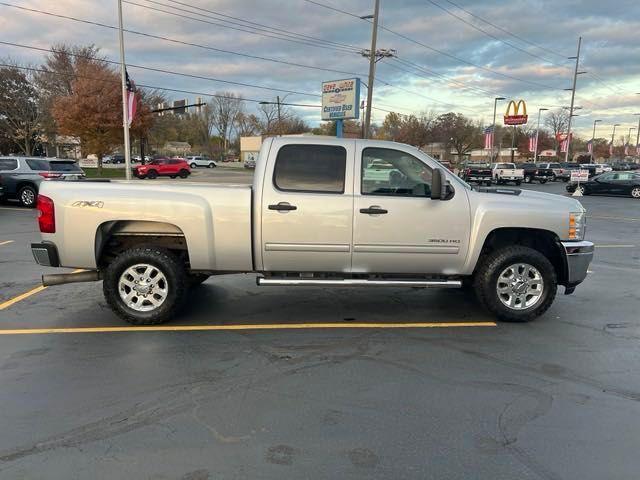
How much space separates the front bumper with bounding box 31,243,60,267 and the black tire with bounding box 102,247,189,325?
546 millimetres

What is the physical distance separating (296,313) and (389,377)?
1906mm

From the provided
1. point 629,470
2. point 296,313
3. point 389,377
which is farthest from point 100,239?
point 629,470

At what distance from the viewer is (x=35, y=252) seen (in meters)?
5.20

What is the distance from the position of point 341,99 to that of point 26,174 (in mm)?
19509

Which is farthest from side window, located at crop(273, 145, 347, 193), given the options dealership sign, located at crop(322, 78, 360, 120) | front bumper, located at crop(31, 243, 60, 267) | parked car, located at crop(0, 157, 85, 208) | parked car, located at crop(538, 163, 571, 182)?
parked car, located at crop(538, 163, 571, 182)

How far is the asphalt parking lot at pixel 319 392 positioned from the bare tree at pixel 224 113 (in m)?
110

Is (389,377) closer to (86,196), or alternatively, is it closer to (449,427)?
(449,427)

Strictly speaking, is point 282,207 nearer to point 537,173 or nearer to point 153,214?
point 153,214

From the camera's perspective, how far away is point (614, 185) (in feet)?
96.2

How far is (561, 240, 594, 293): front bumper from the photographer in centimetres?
545

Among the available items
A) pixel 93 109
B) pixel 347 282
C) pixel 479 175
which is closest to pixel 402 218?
pixel 347 282

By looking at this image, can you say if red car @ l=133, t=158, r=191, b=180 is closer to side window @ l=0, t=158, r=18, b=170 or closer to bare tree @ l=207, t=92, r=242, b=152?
side window @ l=0, t=158, r=18, b=170

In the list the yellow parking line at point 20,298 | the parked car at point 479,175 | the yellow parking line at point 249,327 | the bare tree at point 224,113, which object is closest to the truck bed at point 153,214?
the yellow parking line at point 249,327

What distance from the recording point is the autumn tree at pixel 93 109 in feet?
111
